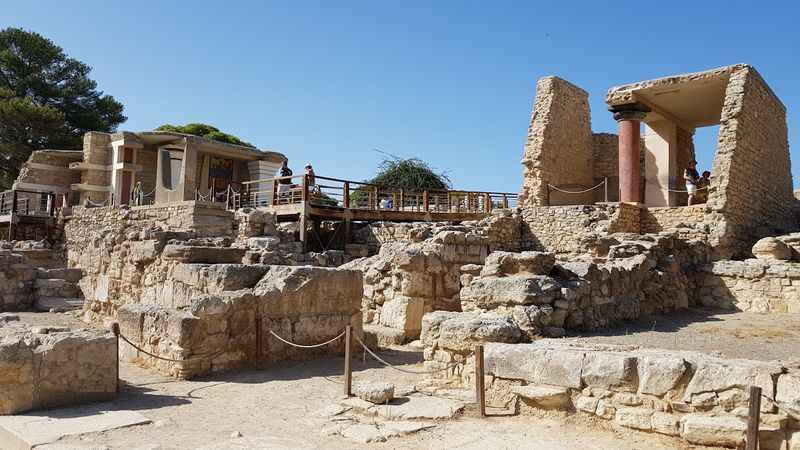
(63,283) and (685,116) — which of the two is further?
(685,116)

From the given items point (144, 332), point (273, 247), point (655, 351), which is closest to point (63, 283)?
point (273, 247)

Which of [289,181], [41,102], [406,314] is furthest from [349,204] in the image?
[41,102]

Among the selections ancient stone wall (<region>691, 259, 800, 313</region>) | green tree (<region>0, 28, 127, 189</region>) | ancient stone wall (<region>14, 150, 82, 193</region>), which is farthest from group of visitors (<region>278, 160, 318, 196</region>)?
green tree (<region>0, 28, 127, 189</region>)

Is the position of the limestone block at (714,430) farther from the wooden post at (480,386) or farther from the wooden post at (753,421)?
the wooden post at (480,386)

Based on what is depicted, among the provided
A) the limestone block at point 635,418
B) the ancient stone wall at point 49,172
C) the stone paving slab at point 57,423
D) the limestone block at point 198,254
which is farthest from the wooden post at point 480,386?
the ancient stone wall at point 49,172

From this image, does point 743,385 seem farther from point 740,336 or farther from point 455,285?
point 455,285

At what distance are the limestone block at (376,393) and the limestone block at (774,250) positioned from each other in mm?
9478

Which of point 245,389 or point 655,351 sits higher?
point 655,351

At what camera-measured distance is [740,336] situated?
7.97 metres

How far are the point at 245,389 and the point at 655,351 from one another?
422 centimetres

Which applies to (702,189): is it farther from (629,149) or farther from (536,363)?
(536,363)

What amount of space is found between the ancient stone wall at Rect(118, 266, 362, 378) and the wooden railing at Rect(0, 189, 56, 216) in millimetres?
22158

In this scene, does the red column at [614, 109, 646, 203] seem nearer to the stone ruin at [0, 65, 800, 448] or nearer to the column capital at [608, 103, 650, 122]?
the column capital at [608, 103, 650, 122]

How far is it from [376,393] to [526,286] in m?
2.64
